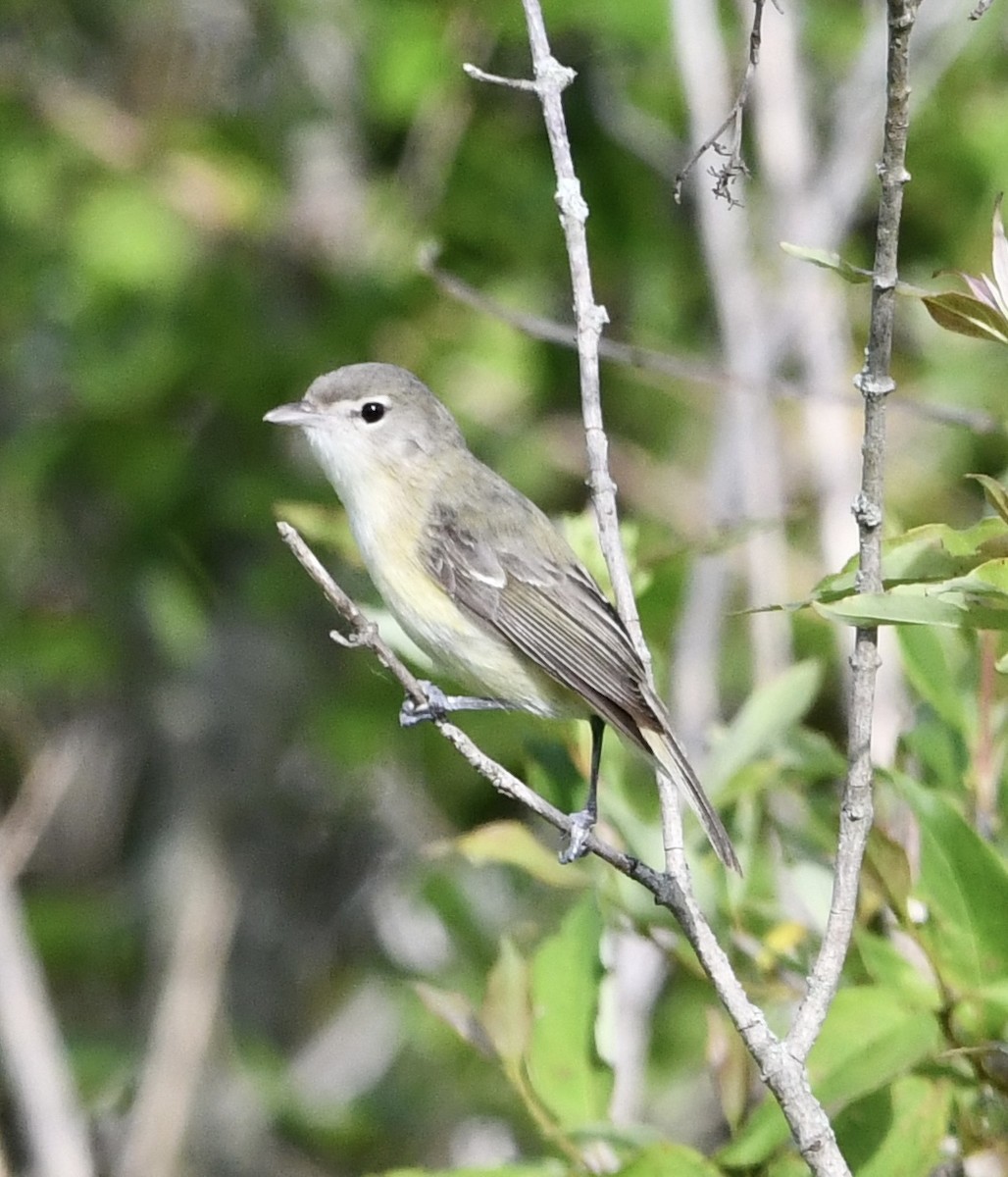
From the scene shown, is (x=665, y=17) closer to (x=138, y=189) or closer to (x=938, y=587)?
(x=138, y=189)

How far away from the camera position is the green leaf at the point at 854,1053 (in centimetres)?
200

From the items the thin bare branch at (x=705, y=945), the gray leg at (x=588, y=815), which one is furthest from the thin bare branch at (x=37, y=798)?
the thin bare branch at (x=705, y=945)

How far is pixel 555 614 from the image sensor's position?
3.12m

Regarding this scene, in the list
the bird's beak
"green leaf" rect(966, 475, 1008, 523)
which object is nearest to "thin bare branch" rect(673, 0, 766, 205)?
"green leaf" rect(966, 475, 1008, 523)

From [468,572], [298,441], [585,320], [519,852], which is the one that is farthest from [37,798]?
[585,320]

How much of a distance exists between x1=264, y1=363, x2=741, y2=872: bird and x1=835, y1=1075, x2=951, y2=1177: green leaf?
0.56m

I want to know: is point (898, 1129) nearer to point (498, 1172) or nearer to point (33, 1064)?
point (498, 1172)

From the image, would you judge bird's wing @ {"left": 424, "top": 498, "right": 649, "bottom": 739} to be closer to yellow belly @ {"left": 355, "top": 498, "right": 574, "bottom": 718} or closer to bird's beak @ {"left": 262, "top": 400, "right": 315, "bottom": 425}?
yellow belly @ {"left": 355, "top": 498, "right": 574, "bottom": 718}

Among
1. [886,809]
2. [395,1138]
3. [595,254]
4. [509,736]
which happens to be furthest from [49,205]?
[886,809]

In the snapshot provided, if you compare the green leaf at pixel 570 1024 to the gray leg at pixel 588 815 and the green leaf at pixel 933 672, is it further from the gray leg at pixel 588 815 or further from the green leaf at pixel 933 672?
the green leaf at pixel 933 672

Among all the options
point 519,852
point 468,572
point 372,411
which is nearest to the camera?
point 519,852

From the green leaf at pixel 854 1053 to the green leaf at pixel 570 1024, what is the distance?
0.86 ft

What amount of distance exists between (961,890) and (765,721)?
54cm

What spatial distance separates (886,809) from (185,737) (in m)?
3.40
